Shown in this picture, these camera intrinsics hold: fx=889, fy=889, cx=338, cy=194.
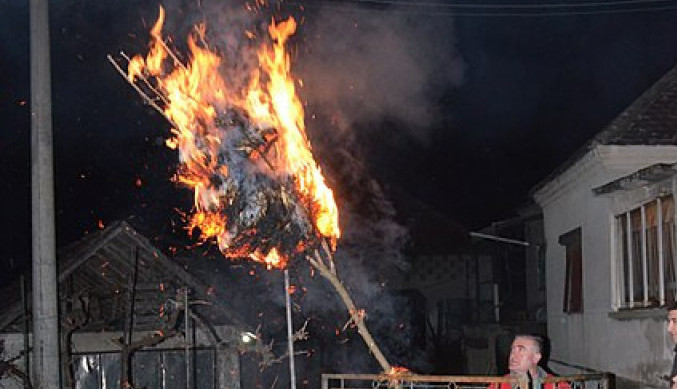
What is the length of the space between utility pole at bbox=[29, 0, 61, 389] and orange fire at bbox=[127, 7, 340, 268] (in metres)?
1.72

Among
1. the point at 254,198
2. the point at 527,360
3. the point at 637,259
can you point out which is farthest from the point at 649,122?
the point at 254,198

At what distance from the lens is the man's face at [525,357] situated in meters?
6.76

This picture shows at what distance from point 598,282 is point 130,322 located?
7.38 m

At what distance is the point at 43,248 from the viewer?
995 cm

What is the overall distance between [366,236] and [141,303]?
31.7 ft

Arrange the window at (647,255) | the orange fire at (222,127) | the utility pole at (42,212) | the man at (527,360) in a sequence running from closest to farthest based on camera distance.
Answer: the man at (527,360), the orange fire at (222,127), the utility pole at (42,212), the window at (647,255)

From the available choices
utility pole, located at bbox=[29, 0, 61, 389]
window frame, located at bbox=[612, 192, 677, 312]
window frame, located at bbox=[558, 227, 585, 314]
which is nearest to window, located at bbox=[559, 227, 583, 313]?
window frame, located at bbox=[558, 227, 585, 314]

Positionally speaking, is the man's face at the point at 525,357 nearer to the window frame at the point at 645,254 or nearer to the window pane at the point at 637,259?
the window frame at the point at 645,254

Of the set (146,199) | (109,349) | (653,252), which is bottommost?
(109,349)

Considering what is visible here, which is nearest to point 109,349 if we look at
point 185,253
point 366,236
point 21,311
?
point 21,311

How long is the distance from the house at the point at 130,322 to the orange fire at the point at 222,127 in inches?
194

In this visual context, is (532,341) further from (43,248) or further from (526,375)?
(43,248)

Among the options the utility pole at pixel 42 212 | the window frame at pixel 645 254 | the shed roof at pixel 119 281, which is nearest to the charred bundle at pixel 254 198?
the utility pole at pixel 42 212

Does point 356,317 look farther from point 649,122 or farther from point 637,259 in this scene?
point 649,122
